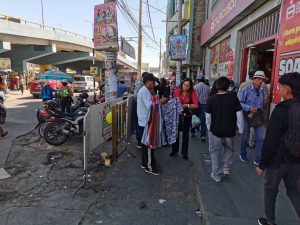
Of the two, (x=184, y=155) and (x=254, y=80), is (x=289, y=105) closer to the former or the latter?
(x=254, y=80)

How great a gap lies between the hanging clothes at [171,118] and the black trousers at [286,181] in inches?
96.9

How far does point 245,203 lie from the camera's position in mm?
3484

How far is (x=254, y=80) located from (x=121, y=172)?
10.0 ft

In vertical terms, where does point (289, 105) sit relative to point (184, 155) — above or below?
above

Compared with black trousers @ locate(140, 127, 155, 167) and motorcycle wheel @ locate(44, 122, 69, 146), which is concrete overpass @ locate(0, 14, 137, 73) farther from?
black trousers @ locate(140, 127, 155, 167)

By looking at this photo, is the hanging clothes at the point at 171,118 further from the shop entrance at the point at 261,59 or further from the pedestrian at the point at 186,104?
the shop entrance at the point at 261,59

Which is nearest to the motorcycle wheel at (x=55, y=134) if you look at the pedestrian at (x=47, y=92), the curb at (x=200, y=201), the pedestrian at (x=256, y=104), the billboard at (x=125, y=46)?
the pedestrian at (x=47, y=92)

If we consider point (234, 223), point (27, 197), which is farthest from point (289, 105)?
point (27, 197)

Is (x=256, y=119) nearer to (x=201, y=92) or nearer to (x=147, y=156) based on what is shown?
(x=147, y=156)

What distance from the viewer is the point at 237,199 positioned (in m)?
3.59

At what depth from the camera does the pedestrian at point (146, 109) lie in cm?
452

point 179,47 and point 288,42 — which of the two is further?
point 179,47

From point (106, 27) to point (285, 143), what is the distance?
5.00 meters

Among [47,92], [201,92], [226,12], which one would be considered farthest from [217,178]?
[47,92]
